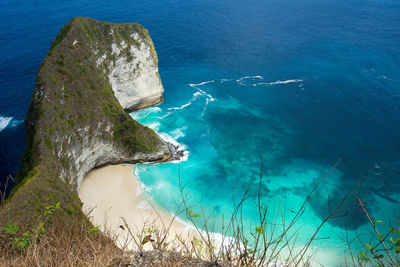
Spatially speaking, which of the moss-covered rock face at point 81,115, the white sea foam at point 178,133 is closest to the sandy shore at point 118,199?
the moss-covered rock face at point 81,115

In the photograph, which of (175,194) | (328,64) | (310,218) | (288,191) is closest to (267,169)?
(288,191)

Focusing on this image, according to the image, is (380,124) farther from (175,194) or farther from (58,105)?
(58,105)

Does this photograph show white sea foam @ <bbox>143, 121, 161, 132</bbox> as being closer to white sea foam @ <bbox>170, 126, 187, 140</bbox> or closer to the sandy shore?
white sea foam @ <bbox>170, 126, 187, 140</bbox>

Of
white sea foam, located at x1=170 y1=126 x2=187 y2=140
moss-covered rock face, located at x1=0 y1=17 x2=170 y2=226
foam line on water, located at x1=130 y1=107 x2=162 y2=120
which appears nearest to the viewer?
moss-covered rock face, located at x1=0 y1=17 x2=170 y2=226

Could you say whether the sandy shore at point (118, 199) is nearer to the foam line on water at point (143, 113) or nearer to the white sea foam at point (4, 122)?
the foam line on water at point (143, 113)

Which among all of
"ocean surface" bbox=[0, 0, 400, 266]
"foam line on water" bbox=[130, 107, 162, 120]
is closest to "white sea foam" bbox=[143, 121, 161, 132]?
"ocean surface" bbox=[0, 0, 400, 266]
